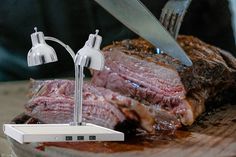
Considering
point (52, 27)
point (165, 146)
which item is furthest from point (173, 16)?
point (52, 27)

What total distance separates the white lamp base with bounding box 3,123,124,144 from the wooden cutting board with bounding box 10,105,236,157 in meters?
0.03

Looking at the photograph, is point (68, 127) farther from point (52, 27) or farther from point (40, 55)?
point (52, 27)

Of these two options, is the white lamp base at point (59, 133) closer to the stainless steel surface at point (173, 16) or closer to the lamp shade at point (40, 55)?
the lamp shade at point (40, 55)

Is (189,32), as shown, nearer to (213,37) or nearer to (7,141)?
(213,37)

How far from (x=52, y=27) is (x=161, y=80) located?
120 cm

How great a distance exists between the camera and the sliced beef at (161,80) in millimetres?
1307

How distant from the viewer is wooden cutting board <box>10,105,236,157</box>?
3.29ft

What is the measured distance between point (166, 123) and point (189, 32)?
4.68 feet

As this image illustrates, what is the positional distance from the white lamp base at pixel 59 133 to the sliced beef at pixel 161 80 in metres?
0.24

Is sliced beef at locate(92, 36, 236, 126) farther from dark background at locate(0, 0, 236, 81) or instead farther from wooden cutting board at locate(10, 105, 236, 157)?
dark background at locate(0, 0, 236, 81)

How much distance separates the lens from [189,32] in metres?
2.59

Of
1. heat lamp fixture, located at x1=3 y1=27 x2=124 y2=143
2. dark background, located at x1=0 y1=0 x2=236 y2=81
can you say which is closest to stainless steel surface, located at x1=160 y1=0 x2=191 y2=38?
heat lamp fixture, located at x1=3 y1=27 x2=124 y2=143

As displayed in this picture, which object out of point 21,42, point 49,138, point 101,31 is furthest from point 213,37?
point 49,138

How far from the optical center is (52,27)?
2.43 m
